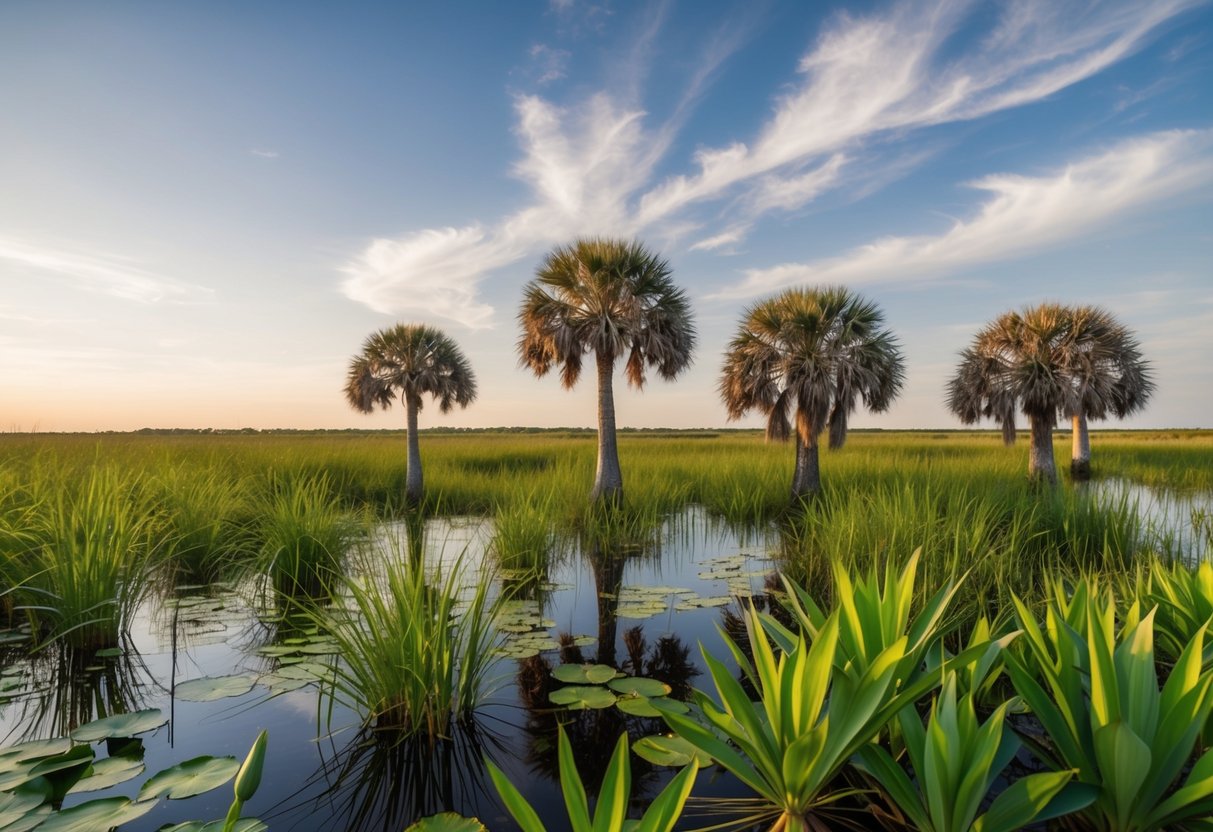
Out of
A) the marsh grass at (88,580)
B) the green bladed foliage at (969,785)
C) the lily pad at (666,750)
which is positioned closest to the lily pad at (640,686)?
the lily pad at (666,750)

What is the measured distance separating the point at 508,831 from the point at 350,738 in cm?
129

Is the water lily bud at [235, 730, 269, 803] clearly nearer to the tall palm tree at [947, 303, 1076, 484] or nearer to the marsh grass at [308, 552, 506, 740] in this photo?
the marsh grass at [308, 552, 506, 740]

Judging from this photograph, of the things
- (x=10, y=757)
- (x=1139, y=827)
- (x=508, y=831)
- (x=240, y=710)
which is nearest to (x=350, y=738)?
(x=240, y=710)

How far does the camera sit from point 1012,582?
5.73 meters

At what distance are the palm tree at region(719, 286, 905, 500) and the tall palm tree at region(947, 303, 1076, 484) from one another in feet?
11.6

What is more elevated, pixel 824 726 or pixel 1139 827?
pixel 824 726

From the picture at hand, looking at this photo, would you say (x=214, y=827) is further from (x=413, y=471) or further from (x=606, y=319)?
(x=413, y=471)

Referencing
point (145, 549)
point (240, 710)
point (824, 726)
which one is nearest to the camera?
point (824, 726)

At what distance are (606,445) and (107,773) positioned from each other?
1135 cm

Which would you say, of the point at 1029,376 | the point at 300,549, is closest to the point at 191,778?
the point at 300,549

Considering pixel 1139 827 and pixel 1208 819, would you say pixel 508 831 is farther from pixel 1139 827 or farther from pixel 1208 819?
pixel 1208 819

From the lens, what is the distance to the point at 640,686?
12.7 ft

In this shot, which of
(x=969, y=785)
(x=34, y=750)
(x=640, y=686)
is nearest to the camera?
(x=969, y=785)

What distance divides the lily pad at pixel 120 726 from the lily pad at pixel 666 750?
2.75 m
